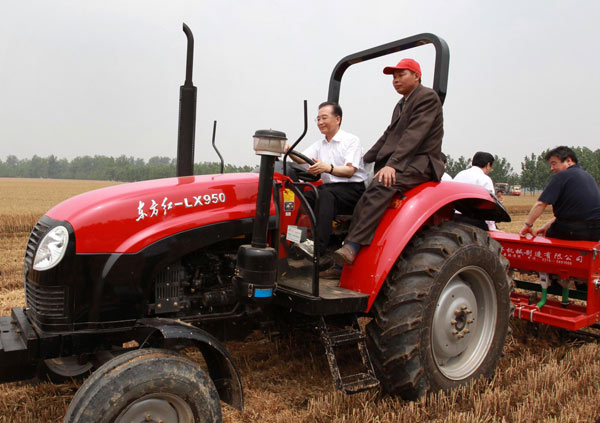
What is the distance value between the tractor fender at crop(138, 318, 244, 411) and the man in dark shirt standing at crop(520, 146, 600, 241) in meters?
3.73

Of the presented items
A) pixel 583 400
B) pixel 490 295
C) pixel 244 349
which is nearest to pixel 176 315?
pixel 244 349

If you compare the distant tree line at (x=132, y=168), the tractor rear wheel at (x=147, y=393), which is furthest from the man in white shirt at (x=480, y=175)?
the distant tree line at (x=132, y=168)

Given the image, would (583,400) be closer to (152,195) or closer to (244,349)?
(244,349)

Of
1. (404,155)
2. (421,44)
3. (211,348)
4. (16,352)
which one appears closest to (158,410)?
(211,348)

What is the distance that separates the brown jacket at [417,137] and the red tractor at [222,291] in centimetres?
19

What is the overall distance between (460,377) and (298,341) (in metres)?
1.44

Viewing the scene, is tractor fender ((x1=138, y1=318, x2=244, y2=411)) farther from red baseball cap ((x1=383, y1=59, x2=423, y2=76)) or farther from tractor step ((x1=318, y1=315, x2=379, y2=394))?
red baseball cap ((x1=383, y1=59, x2=423, y2=76))

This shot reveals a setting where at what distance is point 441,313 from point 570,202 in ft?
9.26

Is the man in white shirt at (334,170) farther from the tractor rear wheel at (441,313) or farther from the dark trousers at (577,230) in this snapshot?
the dark trousers at (577,230)

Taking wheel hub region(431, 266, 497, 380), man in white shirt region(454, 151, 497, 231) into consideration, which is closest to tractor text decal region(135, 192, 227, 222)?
wheel hub region(431, 266, 497, 380)

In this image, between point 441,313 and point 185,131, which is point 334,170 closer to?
point 185,131

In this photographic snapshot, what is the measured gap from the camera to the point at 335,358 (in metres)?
3.04

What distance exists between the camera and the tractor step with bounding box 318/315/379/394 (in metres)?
2.82

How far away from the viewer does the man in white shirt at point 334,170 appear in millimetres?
3365
